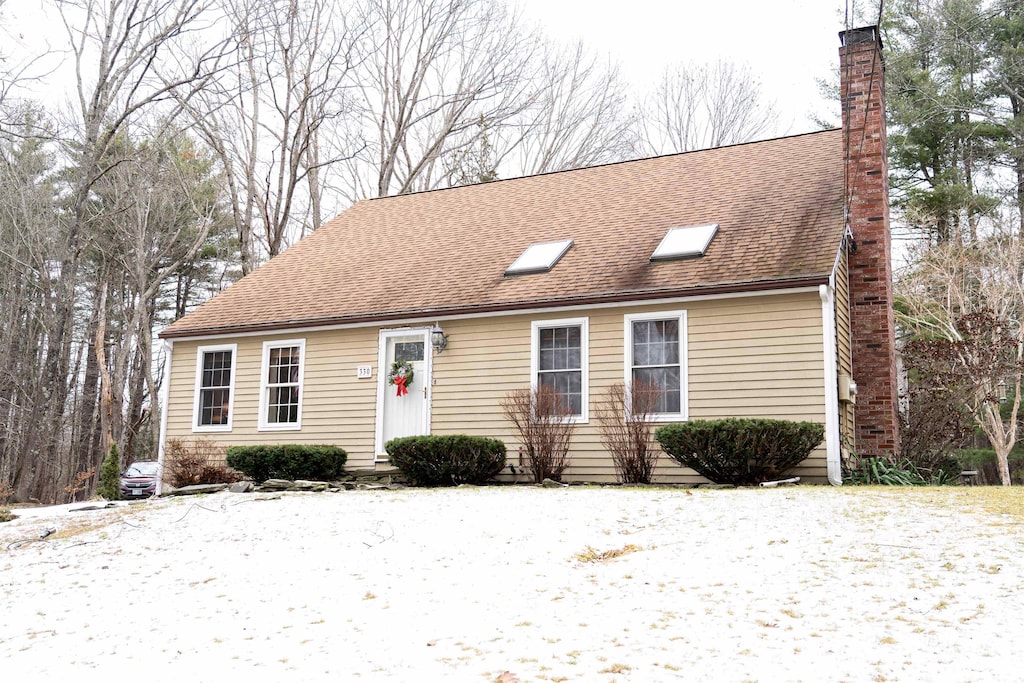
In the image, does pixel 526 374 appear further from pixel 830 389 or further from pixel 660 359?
pixel 830 389

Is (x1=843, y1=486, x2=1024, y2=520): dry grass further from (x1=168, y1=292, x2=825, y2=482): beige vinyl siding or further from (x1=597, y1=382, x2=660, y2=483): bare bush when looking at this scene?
(x1=597, y1=382, x2=660, y2=483): bare bush

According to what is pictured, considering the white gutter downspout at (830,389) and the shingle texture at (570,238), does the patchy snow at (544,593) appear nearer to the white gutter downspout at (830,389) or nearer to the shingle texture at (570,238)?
the white gutter downspout at (830,389)

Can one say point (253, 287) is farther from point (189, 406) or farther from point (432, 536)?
point (432, 536)

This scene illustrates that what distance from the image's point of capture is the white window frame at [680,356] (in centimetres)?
1227

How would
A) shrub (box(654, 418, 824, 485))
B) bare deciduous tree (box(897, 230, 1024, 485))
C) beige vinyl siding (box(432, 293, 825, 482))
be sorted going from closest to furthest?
1. shrub (box(654, 418, 824, 485))
2. beige vinyl siding (box(432, 293, 825, 482))
3. bare deciduous tree (box(897, 230, 1024, 485))

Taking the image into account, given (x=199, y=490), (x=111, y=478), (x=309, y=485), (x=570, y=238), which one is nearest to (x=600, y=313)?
(x=570, y=238)

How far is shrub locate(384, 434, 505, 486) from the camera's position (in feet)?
41.4

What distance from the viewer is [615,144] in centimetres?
2920

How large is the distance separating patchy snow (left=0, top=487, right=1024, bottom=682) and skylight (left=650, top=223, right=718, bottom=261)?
169 inches

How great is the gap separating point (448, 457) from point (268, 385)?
14.0ft

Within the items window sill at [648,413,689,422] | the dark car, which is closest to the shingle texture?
window sill at [648,413,689,422]

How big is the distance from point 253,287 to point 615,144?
15517mm

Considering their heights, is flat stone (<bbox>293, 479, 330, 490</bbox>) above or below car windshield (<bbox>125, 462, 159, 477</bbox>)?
above

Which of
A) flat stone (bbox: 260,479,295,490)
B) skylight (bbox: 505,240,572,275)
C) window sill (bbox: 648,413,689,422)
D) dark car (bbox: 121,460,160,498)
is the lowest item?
dark car (bbox: 121,460,160,498)
